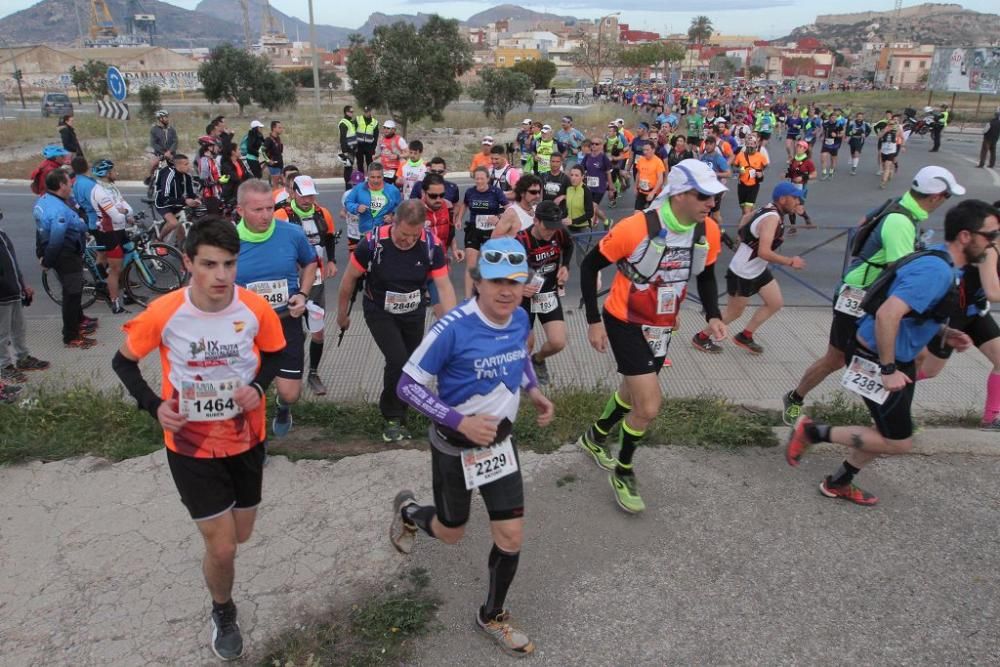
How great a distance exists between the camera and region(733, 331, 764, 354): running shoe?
7.33 metres

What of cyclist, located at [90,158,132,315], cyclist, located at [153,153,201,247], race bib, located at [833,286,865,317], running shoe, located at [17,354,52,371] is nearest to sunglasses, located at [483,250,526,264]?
race bib, located at [833,286,865,317]

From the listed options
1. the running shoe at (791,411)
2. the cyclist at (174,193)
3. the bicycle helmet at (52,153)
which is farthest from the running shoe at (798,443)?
the cyclist at (174,193)

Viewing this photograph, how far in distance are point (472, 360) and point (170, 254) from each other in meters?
7.68

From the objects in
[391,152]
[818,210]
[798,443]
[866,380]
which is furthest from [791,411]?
[818,210]

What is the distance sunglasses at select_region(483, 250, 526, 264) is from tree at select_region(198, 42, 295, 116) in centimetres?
3771

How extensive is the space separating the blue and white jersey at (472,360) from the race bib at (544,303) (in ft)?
9.00

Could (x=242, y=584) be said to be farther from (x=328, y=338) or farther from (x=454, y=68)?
(x=454, y=68)

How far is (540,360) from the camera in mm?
6617

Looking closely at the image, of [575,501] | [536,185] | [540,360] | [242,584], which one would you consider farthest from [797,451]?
[242,584]

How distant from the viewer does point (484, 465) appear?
10.8 ft

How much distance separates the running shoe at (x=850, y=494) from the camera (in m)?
4.59

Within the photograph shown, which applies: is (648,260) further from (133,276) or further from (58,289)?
(58,289)

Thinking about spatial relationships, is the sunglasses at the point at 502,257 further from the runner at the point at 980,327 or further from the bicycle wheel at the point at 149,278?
the bicycle wheel at the point at 149,278

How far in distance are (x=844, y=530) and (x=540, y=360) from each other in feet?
9.90
